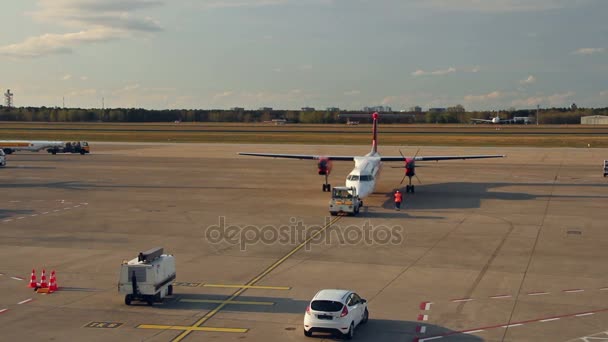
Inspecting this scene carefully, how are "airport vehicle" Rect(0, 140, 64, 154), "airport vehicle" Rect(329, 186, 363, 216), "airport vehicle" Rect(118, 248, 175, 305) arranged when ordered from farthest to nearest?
"airport vehicle" Rect(0, 140, 64, 154), "airport vehicle" Rect(329, 186, 363, 216), "airport vehicle" Rect(118, 248, 175, 305)

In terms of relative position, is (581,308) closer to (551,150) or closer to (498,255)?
(498,255)

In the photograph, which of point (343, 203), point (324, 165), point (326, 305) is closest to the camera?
point (326, 305)

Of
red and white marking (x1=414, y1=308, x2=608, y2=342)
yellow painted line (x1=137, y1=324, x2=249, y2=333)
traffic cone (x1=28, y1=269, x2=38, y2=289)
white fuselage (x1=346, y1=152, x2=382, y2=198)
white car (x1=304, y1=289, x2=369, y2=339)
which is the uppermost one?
white fuselage (x1=346, y1=152, x2=382, y2=198)

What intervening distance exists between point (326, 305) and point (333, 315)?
0.48m

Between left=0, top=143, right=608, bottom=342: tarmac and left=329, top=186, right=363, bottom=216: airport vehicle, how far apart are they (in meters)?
0.57

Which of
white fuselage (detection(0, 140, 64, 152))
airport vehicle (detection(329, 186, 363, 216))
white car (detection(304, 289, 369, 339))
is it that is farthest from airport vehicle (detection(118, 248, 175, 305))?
white fuselage (detection(0, 140, 64, 152))

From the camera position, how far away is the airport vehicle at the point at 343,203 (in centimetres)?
4006

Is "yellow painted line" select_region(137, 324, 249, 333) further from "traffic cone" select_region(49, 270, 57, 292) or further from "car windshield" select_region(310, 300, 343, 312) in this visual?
"traffic cone" select_region(49, 270, 57, 292)

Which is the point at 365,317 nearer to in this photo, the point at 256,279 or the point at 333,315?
the point at 333,315

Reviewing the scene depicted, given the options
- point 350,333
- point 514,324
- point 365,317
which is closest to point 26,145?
point 365,317

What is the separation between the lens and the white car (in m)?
18.3
